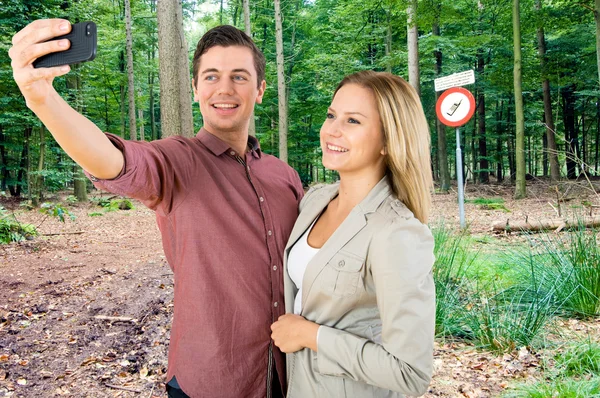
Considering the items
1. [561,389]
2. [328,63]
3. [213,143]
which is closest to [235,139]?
[213,143]

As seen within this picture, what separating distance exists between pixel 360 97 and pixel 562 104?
2584 cm

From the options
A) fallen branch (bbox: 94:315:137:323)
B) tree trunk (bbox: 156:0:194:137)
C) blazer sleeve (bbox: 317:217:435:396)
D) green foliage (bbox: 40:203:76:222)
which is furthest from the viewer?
green foliage (bbox: 40:203:76:222)

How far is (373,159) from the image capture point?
5.34 ft

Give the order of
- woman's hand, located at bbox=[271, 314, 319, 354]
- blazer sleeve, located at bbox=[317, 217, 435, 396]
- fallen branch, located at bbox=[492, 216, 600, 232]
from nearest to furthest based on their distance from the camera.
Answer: blazer sleeve, located at bbox=[317, 217, 435, 396] → woman's hand, located at bbox=[271, 314, 319, 354] → fallen branch, located at bbox=[492, 216, 600, 232]

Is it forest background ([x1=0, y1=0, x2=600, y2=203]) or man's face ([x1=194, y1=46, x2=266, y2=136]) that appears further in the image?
forest background ([x1=0, y1=0, x2=600, y2=203])

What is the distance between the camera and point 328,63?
1800 cm

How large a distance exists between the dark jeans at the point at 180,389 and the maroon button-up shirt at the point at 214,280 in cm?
3

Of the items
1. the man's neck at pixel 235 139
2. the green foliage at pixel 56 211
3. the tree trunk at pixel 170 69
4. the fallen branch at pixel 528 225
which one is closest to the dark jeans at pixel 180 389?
the man's neck at pixel 235 139

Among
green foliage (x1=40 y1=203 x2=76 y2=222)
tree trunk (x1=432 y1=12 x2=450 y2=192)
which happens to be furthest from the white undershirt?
tree trunk (x1=432 y1=12 x2=450 y2=192)

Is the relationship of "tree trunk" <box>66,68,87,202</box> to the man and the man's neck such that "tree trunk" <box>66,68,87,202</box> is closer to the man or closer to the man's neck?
→ the man's neck

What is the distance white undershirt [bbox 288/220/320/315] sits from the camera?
159 centimetres

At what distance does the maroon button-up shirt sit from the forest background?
686cm

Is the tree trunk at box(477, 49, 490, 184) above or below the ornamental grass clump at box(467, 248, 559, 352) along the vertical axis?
above

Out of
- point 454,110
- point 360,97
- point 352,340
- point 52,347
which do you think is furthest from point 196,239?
point 454,110
